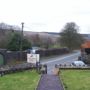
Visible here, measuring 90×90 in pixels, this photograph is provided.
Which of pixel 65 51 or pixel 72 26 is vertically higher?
pixel 72 26

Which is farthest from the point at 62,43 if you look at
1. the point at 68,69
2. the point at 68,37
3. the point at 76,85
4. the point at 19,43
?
the point at 76,85

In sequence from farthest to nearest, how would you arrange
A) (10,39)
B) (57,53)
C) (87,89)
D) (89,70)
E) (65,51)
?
(65,51)
(57,53)
(10,39)
(89,70)
(87,89)

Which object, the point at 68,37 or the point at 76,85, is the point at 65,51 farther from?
the point at 76,85

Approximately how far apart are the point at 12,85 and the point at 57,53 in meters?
68.3

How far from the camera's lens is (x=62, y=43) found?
113 meters

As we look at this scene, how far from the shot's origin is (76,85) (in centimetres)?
2797

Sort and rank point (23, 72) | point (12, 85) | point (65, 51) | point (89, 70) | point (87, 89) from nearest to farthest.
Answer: point (87, 89) < point (12, 85) < point (23, 72) < point (89, 70) < point (65, 51)

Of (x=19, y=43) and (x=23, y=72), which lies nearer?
(x=23, y=72)

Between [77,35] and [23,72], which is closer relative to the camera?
[23,72]

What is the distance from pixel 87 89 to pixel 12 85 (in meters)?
6.45

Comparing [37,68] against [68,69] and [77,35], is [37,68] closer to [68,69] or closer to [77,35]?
[68,69]

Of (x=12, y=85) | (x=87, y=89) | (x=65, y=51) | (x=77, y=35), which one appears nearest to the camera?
(x=87, y=89)

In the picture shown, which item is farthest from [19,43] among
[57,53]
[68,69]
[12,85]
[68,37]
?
[12,85]

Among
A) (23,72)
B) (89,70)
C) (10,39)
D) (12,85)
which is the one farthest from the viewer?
(10,39)
